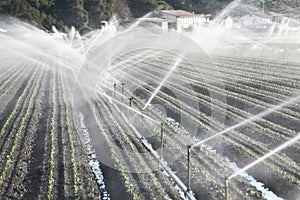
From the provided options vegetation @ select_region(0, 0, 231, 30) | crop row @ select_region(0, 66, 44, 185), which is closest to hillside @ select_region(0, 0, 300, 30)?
vegetation @ select_region(0, 0, 231, 30)

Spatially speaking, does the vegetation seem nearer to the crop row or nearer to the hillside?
the hillside

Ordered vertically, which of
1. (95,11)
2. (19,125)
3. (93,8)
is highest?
(93,8)

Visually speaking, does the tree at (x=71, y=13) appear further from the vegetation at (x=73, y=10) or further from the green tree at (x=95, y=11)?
the green tree at (x=95, y=11)

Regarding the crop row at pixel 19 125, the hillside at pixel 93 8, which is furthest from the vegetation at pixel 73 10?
the crop row at pixel 19 125

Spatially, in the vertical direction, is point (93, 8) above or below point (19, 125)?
above

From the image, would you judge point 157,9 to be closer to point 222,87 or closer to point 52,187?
point 222,87

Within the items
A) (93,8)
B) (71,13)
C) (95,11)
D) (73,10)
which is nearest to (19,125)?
(73,10)

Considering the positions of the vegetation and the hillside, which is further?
the hillside

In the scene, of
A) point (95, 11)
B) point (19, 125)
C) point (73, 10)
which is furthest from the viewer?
point (95, 11)

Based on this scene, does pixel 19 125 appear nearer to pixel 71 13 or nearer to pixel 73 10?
pixel 73 10

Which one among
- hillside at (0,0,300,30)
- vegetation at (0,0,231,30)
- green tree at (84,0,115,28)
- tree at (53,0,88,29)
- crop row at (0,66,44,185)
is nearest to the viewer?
crop row at (0,66,44,185)

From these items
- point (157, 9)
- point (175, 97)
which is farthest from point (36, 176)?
point (157, 9)

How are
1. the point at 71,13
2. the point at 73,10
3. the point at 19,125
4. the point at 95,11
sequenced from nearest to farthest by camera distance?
the point at 19,125
the point at 73,10
the point at 71,13
the point at 95,11

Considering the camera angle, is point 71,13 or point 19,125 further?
point 71,13
